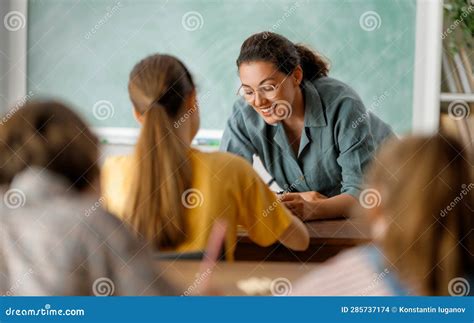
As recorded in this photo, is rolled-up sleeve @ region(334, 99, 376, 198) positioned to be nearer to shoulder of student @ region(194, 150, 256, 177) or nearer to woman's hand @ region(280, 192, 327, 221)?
woman's hand @ region(280, 192, 327, 221)

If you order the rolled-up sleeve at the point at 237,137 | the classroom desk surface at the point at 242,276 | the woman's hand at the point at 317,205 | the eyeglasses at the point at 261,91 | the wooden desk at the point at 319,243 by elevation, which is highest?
the eyeglasses at the point at 261,91

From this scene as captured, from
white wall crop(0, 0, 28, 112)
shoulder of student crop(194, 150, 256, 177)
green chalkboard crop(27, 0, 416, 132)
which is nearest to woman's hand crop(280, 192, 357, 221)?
shoulder of student crop(194, 150, 256, 177)

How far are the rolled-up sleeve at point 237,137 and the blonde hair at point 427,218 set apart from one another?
15.7 inches

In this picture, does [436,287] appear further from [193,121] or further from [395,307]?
[193,121]

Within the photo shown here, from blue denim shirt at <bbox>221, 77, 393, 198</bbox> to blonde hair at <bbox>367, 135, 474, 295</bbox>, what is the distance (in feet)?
0.92

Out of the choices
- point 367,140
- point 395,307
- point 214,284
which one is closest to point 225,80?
point 367,140

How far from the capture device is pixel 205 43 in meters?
2.05

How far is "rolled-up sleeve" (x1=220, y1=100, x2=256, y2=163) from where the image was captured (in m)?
2.01

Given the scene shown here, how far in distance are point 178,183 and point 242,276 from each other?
31 centimetres

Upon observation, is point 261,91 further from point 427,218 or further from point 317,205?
point 427,218

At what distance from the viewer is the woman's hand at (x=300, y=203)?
79.5 inches

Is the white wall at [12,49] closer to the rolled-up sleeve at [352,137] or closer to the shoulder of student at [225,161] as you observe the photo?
the shoulder of student at [225,161]

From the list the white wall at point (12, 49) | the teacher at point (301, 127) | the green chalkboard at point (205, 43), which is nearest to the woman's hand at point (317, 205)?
the teacher at point (301, 127)

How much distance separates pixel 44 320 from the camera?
2.06 meters
